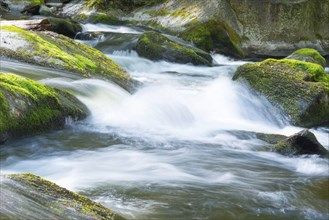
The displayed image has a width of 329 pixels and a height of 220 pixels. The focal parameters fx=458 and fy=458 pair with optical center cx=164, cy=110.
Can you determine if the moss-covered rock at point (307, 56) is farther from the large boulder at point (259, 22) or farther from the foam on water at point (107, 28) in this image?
the foam on water at point (107, 28)

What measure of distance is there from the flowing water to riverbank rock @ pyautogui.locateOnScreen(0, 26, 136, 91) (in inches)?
19.1

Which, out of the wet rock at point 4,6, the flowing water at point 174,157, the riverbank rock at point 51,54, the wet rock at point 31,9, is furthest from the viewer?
the wet rock at point 4,6

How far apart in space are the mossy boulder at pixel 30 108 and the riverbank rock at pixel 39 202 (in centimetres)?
341

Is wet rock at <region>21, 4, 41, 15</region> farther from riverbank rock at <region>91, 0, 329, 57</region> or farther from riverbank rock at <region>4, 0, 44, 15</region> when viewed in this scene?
riverbank rock at <region>91, 0, 329, 57</region>

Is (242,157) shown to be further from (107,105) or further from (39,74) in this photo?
(39,74)

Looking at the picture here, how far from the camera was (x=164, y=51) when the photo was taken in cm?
1556

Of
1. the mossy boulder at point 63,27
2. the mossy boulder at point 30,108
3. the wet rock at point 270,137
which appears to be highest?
the mossy boulder at point 63,27

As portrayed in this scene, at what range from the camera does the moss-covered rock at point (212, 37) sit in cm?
1873

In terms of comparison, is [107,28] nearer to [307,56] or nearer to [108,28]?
[108,28]

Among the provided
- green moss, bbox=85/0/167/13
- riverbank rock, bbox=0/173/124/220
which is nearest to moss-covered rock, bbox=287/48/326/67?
riverbank rock, bbox=0/173/124/220

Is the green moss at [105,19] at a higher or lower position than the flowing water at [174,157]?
higher

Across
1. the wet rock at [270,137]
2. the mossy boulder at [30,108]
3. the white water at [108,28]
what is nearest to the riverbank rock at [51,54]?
the mossy boulder at [30,108]

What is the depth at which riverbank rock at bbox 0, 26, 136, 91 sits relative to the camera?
1015cm

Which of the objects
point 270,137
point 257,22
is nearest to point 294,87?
point 270,137
